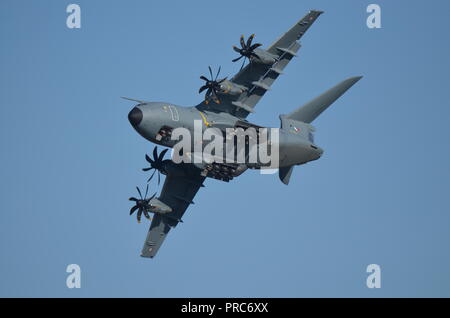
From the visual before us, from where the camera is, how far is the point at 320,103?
181ft

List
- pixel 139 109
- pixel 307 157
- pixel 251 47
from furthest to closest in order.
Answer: pixel 307 157 → pixel 251 47 → pixel 139 109

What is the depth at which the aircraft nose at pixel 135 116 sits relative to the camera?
47.6 m

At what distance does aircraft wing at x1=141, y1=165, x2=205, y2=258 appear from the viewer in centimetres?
5641

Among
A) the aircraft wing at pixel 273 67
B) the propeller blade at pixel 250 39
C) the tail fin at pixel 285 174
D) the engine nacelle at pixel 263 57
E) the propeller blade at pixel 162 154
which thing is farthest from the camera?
the tail fin at pixel 285 174

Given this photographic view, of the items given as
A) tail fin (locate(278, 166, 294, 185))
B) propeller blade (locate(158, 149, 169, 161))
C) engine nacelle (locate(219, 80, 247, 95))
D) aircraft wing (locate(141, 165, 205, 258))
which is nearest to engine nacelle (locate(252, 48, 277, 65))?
engine nacelle (locate(219, 80, 247, 95))

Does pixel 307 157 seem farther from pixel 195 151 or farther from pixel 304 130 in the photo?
pixel 195 151

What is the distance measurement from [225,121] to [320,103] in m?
7.16

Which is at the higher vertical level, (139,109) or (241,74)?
(241,74)

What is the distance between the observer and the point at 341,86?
54.8 meters

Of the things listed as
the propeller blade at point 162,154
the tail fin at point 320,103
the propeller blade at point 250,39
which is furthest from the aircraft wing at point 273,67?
the propeller blade at point 162,154

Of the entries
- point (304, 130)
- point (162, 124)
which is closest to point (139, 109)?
point (162, 124)

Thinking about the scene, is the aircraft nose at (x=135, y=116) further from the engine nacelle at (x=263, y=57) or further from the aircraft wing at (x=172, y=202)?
the engine nacelle at (x=263, y=57)

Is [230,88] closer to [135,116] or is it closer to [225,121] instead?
[225,121]

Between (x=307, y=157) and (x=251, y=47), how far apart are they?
829cm
